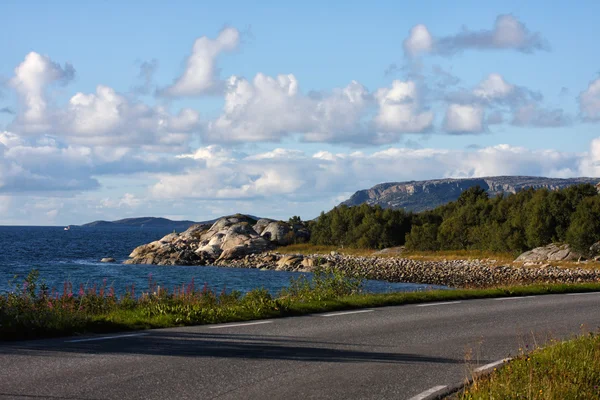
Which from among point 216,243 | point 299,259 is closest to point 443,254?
point 299,259

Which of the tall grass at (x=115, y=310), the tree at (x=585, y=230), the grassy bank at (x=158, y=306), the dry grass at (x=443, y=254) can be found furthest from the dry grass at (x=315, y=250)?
the tall grass at (x=115, y=310)

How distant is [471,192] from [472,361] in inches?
3619

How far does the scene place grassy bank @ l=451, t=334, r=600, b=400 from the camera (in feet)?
26.9

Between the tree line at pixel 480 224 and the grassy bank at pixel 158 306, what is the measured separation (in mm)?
50456

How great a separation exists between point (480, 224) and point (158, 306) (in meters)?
74.5

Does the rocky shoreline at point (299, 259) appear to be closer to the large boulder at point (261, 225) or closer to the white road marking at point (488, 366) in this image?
the large boulder at point (261, 225)

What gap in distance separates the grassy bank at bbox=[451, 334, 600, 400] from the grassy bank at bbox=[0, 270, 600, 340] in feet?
23.9

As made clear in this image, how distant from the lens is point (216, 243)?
328 ft

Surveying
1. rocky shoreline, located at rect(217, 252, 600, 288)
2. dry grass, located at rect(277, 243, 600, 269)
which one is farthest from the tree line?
rocky shoreline, located at rect(217, 252, 600, 288)

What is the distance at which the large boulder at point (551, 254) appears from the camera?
219ft

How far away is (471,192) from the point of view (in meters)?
100

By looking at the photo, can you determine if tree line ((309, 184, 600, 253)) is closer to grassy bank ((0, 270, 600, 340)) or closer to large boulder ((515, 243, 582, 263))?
large boulder ((515, 243, 582, 263))

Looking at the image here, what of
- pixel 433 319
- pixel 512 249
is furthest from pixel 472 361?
pixel 512 249

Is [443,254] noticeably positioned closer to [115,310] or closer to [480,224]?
[480,224]
